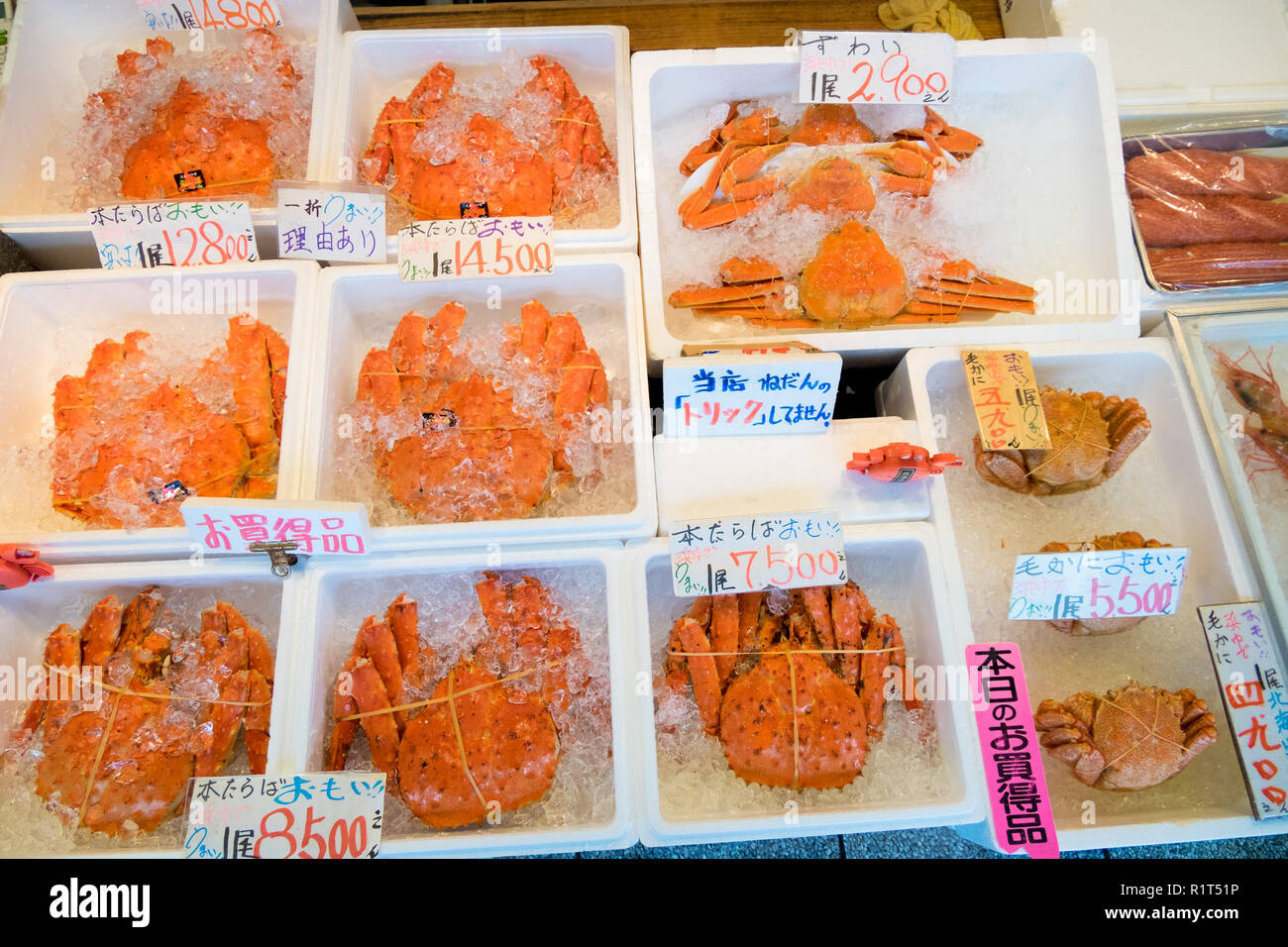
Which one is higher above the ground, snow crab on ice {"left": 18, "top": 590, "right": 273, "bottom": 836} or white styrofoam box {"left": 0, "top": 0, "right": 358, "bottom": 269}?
white styrofoam box {"left": 0, "top": 0, "right": 358, "bottom": 269}

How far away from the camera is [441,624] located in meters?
1.54

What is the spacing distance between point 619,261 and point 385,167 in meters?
0.66

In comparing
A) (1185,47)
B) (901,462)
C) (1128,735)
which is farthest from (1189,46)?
(1128,735)

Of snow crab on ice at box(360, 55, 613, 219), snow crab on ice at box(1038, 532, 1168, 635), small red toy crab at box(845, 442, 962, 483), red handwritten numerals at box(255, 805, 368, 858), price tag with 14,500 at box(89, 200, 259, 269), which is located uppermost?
snow crab on ice at box(360, 55, 613, 219)

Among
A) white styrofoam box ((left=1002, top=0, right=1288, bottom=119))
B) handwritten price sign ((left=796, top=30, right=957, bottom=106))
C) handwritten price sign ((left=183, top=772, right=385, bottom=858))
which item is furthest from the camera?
white styrofoam box ((left=1002, top=0, right=1288, bottom=119))

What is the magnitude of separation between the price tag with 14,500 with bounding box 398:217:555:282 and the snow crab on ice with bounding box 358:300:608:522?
9 centimetres

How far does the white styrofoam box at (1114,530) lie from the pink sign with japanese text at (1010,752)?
81 mm

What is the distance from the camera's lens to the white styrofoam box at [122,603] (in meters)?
1.32

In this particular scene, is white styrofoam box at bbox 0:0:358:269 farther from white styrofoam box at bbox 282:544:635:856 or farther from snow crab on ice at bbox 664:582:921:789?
snow crab on ice at bbox 664:582:921:789

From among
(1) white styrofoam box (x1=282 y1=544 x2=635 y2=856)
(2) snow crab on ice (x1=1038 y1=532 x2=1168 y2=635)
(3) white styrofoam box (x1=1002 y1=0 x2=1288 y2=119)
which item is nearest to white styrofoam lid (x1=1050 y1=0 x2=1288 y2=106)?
(3) white styrofoam box (x1=1002 y1=0 x2=1288 y2=119)

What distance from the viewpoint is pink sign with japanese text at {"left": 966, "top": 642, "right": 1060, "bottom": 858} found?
4.22ft

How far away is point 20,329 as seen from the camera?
1631mm
